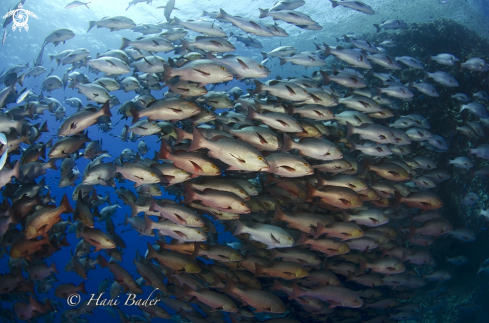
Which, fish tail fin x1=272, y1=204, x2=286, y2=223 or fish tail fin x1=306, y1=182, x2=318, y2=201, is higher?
fish tail fin x1=306, y1=182, x2=318, y2=201

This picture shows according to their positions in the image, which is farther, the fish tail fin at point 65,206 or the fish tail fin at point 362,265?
the fish tail fin at point 362,265

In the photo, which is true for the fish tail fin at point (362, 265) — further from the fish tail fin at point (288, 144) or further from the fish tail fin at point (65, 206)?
the fish tail fin at point (65, 206)

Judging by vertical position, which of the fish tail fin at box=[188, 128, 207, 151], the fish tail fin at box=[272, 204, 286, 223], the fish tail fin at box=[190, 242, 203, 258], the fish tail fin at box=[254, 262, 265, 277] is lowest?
the fish tail fin at box=[254, 262, 265, 277]

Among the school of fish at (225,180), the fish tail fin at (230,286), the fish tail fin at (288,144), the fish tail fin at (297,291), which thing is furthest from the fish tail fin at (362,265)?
the fish tail fin at (288,144)

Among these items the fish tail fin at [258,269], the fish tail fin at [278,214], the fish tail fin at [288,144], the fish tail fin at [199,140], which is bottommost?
the fish tail fin at [258,269]

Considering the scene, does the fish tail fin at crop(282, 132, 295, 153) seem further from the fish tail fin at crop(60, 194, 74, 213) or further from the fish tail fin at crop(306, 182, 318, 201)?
the fish tail fin at crop(60, 194, 74, 213)

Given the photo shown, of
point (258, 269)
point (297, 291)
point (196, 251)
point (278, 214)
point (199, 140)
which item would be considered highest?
point (199, 140)

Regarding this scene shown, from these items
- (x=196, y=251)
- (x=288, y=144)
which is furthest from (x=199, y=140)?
(x=196, y=251)

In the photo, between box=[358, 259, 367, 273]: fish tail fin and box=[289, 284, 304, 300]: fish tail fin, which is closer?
box=[289, 284, 304, 300]: fish tail fin

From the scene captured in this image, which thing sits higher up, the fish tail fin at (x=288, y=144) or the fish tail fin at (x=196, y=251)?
the fish tail fin at (x=288, y=144)

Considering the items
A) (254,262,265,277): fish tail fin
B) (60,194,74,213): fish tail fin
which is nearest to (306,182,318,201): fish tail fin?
(254,262,265,277): fish tail fin

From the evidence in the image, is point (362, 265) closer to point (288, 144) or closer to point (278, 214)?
point (278, 214)

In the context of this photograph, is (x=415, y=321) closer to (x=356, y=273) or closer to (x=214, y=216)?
(x=356, y=273)

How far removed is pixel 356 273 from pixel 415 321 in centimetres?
875
